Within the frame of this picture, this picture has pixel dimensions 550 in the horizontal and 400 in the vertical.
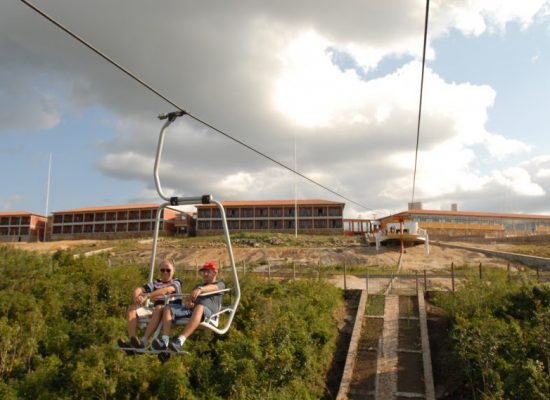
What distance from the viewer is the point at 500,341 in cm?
1422

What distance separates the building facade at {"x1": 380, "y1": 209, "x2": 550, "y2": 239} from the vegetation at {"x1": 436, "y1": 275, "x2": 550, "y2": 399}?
44.0m

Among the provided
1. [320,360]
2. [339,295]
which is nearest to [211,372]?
[320,360]

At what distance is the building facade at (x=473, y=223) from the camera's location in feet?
208

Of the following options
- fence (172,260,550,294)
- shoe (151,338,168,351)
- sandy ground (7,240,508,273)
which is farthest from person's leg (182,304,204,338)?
sandy ground (7,240,508,273)

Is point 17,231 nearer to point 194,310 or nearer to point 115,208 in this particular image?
point 115,208

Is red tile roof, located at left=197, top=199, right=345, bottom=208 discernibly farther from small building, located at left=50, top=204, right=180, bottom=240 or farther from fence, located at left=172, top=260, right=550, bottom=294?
fence, located at left=172, top=260, right=550, bottom=294

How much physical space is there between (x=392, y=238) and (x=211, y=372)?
30.7 meters

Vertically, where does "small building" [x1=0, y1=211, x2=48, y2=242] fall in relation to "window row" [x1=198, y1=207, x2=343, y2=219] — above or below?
below

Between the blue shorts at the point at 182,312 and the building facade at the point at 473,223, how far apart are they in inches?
2249

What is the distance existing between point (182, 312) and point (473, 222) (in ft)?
230

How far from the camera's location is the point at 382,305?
2083 centimetres

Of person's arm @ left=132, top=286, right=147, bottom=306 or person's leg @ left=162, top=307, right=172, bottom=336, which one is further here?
person's arm @ left=132, top=286, right=147, bottom=306

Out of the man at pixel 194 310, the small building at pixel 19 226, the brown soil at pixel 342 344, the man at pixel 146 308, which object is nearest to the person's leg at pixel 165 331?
the man at pixel 194 310

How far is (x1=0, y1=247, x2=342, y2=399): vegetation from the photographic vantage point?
1394 centimetres
